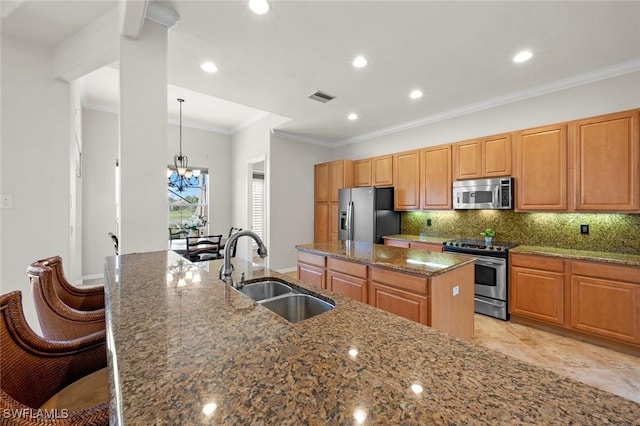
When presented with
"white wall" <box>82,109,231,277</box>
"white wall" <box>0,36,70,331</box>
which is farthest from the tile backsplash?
"white wall" <box>82,109,231,277</box>

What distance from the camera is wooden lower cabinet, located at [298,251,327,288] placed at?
2848 millimetres

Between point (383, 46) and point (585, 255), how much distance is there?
2.84 metres

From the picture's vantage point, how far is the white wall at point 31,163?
2.44 metres

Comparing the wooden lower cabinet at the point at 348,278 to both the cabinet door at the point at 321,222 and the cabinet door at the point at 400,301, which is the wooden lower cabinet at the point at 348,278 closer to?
the cabinet door at the point at 400,301

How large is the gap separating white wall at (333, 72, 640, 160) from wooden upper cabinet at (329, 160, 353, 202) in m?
0.80

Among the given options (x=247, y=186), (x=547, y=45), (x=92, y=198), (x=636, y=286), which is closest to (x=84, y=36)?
(x=92, y=198)

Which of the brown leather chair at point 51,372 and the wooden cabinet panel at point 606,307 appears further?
the wooden cabinet panel at point 606,307

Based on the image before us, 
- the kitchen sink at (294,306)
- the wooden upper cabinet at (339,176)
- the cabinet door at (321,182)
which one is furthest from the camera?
the cabinet door at (321,182)

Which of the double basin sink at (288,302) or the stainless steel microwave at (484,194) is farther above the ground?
the stainless steel microwave at (484,194)

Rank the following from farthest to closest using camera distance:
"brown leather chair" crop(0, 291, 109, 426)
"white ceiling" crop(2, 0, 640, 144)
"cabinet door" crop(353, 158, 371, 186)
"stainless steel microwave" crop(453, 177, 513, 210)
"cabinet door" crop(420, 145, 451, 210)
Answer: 1. "cabinet door" crop(353, 158, 371, 186)
2. "cabinet door" crop(420, 145, 451, 210)
3. "stainless steel microwave" crop(453, 177, 513, 210)
4. "white ceiling" crop(2, 0, 640, 144)
5. "brown leather chair" crop(0, 291, 109, 426)

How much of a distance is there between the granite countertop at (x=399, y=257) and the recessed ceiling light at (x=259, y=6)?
2.08 meters

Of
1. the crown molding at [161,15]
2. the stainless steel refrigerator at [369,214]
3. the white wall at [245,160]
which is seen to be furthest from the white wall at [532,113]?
the crown molding at [161,15]

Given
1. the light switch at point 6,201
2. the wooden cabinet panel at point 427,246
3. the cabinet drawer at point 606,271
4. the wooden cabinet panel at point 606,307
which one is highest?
the light switch at point 6,201

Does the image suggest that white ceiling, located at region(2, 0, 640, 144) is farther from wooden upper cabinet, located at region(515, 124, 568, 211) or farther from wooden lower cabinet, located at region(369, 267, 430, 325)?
wooden lower cabinet, located at region(369, 267, 430, 325)
